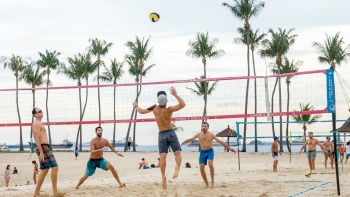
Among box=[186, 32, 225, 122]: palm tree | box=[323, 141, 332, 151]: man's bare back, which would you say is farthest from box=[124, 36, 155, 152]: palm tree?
box=[323, 141, 332, 151]: man's bare back

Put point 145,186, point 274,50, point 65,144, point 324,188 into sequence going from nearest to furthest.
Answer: point 324,188, point 145,186, point 274,50, point 65,144

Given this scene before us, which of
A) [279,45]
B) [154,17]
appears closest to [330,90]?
[154,17]

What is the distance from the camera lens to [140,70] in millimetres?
48312

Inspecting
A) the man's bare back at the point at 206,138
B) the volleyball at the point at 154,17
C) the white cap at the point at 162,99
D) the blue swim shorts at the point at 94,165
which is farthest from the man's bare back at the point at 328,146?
the white cap at the point at 162,99

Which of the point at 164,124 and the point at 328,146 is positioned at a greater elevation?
the point at 164,124

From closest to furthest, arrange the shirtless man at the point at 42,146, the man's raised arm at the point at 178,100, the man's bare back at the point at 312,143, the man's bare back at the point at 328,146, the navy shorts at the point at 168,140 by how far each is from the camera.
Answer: the man's raised arm at the point at 178,100
the shirtless man at the point at 42,146
the navy shorts at the point at 168,140
the man's bare back at the point at 312,143
the man's bare back at the point at 328,146

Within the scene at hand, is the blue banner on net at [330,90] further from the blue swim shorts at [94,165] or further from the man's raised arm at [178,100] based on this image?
the blue swim shorts at [94,165]

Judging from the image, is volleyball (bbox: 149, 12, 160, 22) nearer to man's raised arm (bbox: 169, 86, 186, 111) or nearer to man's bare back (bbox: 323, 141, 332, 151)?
man's raised arm (bbox: 169, 86, 186, 111)

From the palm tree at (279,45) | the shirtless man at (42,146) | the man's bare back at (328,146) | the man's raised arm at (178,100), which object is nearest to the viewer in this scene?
the man's raised arm at (178,100)

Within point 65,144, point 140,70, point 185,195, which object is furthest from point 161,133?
point 65,144

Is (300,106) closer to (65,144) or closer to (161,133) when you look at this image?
(161,133)

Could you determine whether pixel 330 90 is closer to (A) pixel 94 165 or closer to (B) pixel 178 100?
(B) pixel 178 100

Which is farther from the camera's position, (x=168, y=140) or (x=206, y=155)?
(x=206, y=155)

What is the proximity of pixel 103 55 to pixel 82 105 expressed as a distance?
5.85 metres
